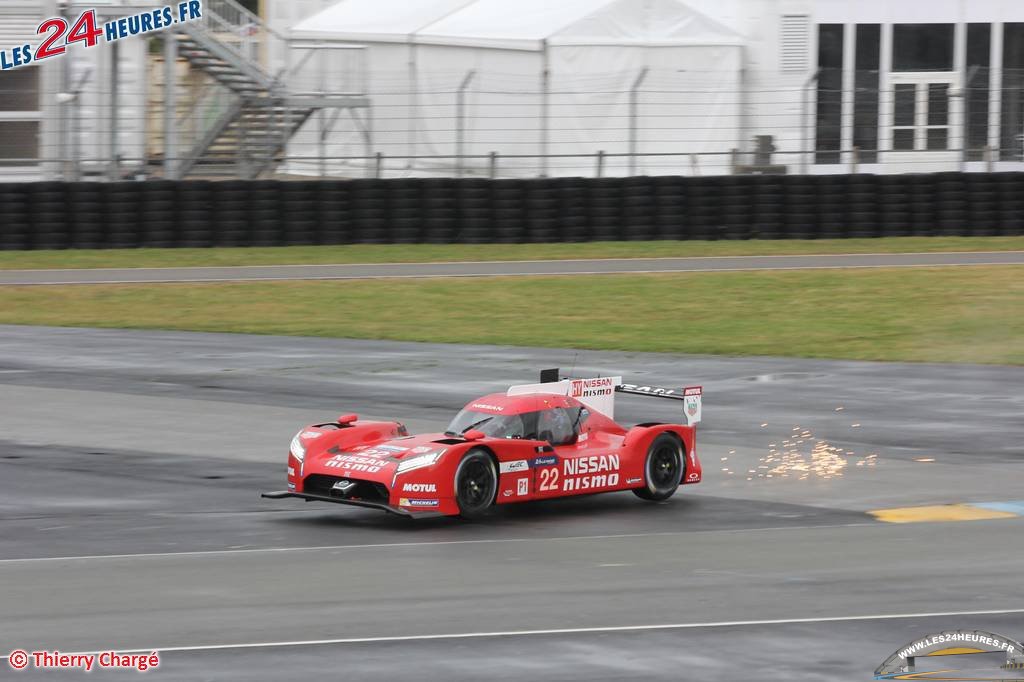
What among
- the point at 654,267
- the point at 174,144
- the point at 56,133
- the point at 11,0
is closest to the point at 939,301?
the point at 654,267

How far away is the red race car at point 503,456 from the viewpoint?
29.5 feet

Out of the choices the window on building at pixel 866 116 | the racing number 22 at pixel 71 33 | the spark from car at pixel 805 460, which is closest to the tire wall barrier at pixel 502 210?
the window on building at pixel 866 116

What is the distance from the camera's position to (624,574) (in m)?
7.86

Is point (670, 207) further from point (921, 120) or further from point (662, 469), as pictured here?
point (662, 469)

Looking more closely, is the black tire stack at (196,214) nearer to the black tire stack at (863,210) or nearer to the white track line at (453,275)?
the white track line at (453,275)

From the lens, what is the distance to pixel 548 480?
9.56m

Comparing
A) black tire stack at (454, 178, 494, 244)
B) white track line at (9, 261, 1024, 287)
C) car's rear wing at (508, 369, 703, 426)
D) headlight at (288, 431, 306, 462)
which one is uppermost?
black tire stack at (454, 178, 494, 244)

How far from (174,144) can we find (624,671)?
2361 cm

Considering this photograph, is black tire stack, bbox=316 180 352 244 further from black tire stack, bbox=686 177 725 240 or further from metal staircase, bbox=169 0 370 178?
black tire stack, bbox=686 177 725 240

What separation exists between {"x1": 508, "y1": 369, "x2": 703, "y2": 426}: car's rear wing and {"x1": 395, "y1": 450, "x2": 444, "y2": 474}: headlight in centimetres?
134

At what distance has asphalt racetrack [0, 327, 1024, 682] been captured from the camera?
21.2 ft

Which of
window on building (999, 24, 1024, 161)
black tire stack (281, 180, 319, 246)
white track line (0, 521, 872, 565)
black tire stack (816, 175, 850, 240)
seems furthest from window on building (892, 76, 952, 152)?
white track line (0, 521, 872, 565)

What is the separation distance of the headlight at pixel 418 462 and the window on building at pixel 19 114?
72.0ft

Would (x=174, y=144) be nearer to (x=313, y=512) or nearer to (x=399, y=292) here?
(x=399, y=292)
